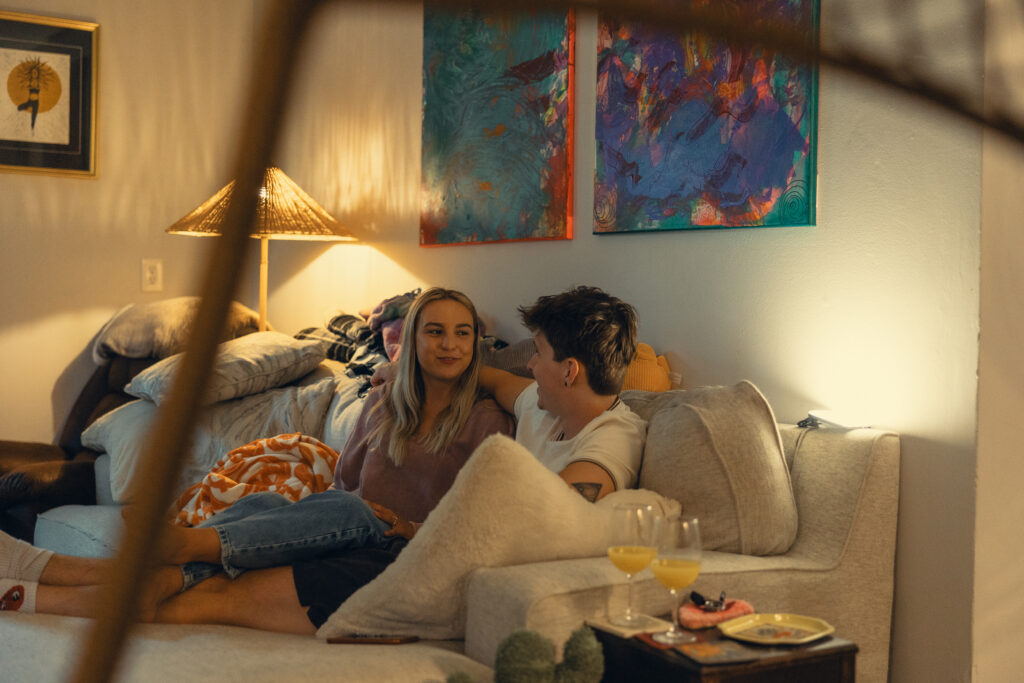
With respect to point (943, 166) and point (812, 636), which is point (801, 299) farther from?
point (812, 636)

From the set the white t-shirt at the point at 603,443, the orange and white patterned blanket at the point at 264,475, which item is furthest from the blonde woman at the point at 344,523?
the white t-shirt at the point at 603,443

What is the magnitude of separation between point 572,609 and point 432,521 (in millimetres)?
280

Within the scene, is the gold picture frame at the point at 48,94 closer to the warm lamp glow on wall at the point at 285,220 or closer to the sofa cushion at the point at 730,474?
the warm lamp glow on wall at the point at 285,220

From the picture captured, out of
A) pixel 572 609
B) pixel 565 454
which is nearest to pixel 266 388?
pixel 565 454

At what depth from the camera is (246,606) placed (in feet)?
5.85

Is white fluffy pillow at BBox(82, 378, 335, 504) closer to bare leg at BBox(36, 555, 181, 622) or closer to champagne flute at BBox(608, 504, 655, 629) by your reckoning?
bare leg at BBox(36, 555, 181, 622)

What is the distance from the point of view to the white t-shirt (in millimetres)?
1870

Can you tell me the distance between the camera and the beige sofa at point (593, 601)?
1.46 meters

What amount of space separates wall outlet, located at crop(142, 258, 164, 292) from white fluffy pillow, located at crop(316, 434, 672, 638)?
2.59 meters

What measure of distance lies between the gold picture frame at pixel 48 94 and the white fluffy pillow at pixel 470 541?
282cm

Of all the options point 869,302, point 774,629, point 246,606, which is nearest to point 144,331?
point 246,606

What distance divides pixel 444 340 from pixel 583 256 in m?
0.50

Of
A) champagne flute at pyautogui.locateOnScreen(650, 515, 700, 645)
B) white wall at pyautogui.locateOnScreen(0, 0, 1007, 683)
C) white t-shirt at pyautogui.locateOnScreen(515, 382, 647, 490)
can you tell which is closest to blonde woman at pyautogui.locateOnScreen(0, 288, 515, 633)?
white t-shirt at pyautogui.locateOnScreen(515, 382, 647, 490)

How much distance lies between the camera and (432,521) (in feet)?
5.25
